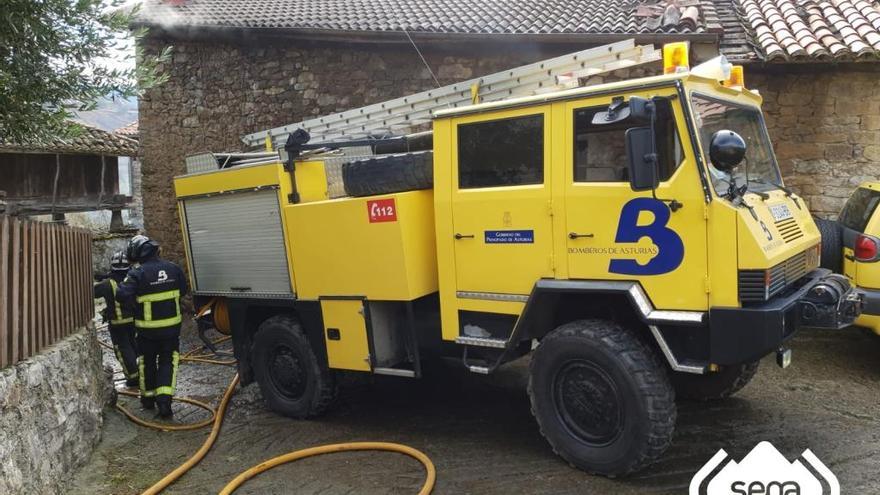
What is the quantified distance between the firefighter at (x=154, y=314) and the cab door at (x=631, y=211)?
3.92 meters

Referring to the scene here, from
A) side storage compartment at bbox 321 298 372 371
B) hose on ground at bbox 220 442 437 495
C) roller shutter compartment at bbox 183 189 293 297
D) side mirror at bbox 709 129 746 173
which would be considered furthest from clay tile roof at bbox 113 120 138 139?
side mirror at bbox 709 129 746 173

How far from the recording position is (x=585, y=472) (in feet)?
13.5

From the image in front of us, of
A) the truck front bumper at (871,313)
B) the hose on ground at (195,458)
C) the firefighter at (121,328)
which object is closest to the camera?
the hose on ground at (195,458)

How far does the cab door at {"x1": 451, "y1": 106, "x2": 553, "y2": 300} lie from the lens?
423 centimetres

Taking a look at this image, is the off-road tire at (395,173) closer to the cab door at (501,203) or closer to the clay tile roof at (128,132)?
the cab door at (501,203)

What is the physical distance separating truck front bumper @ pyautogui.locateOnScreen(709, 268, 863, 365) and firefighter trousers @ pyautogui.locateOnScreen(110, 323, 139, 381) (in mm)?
5986

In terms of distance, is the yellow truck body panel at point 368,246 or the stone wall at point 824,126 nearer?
the yellow truck body panel at point 368,246

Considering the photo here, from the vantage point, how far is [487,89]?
575cm

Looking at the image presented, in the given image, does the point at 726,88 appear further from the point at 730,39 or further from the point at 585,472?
the point at 730,39

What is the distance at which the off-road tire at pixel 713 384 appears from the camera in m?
5.05

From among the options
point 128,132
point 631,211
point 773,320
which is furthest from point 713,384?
point 128,132

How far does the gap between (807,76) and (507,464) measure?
633 cm

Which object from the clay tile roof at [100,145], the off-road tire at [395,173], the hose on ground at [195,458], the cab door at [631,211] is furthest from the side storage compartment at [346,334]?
the clay tile roof at [100,145]

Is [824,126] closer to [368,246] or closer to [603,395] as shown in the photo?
[603,395]
